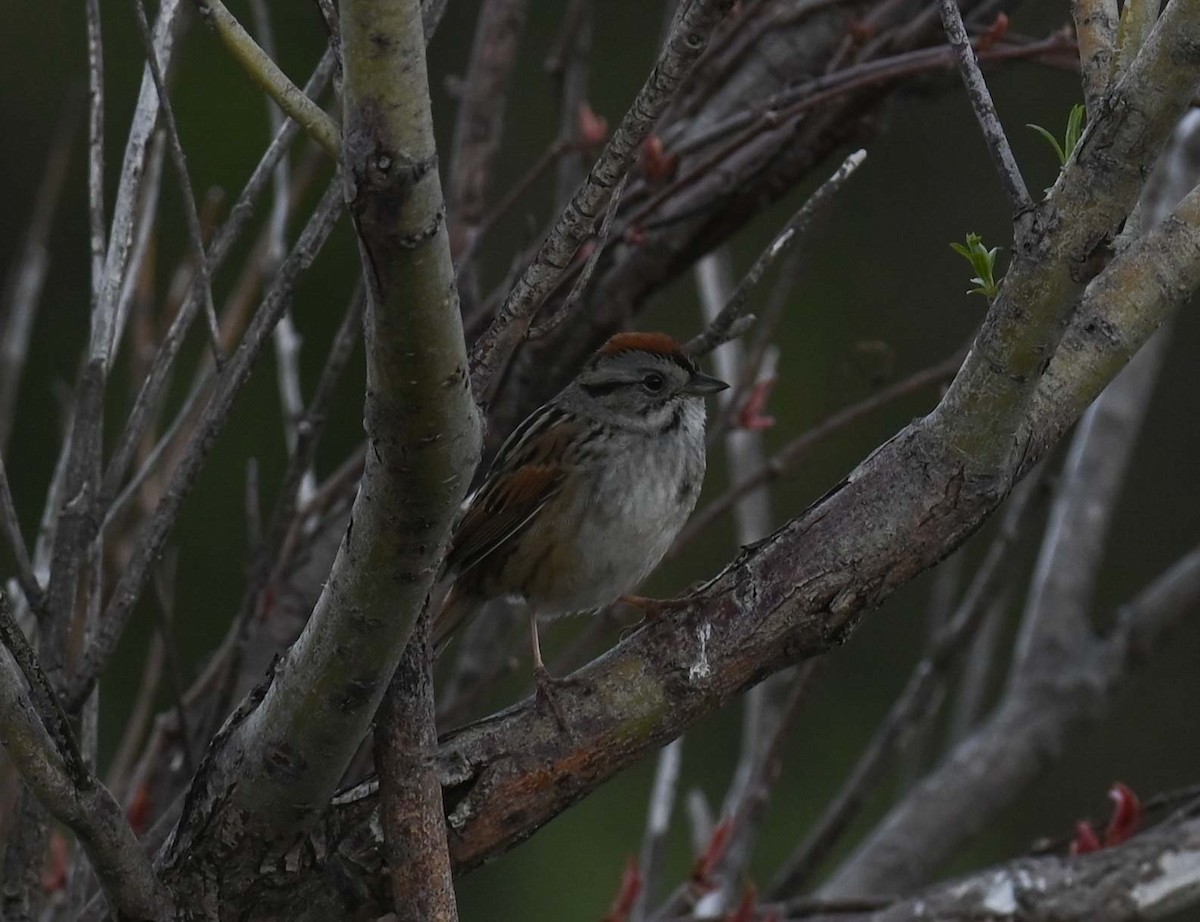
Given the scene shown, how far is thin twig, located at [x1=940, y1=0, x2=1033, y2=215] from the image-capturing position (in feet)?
6.33

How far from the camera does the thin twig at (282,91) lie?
1729 millimetres

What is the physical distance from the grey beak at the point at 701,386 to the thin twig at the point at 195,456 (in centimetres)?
125

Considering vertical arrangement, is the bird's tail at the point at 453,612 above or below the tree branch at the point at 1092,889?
above

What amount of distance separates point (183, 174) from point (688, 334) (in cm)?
537

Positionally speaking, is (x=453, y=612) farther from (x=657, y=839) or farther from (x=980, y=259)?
(x=980, y=259)

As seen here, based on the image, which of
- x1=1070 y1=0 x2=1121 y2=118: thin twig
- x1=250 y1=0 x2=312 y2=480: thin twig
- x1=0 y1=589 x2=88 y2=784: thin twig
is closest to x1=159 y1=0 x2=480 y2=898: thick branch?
x1=0 y1=589 x2=88 y2=784: thin twig

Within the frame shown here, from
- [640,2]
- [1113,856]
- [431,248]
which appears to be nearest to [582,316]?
[1113,856]

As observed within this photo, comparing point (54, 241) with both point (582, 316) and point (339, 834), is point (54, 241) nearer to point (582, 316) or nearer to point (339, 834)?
point (582, 316)

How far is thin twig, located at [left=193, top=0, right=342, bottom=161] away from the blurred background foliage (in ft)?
15.6

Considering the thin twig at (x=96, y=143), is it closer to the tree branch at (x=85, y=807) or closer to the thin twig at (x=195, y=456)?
the thin twig at (x=195, y=456)

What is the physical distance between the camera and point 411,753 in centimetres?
202

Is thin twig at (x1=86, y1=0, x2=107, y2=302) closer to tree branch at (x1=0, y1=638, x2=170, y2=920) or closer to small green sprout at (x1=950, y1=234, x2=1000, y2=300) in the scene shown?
tree branch at (x1=0, y1=638, x2=170, y2=920)

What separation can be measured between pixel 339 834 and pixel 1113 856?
4.20 feet

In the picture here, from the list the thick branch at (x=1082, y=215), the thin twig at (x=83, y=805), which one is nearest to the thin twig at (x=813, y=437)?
the thick branch at (x=1082, y=215)
